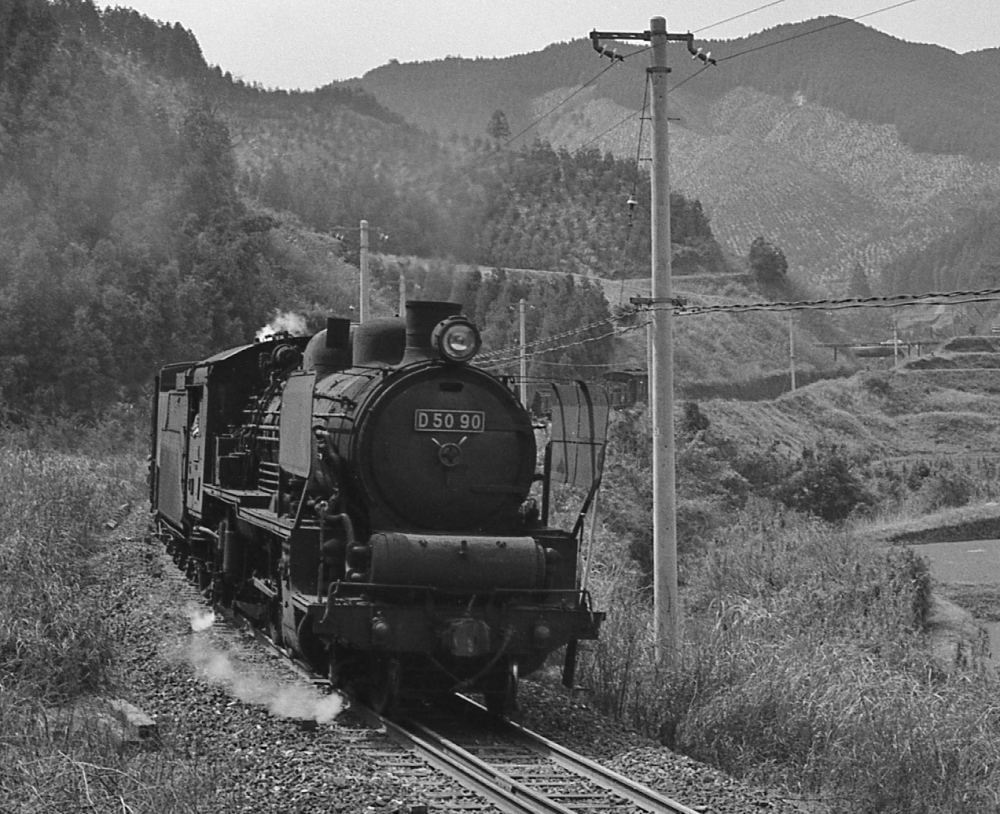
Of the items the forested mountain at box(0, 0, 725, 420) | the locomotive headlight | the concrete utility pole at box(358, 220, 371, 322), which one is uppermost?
the forested mountain at box(0, 0, 725, 420)

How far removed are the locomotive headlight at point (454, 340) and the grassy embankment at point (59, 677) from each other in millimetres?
3641

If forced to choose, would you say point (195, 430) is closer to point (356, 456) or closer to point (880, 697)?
point (356, 456)

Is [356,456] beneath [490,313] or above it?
beneath

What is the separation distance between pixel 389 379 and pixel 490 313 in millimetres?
37784

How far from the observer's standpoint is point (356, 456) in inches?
402

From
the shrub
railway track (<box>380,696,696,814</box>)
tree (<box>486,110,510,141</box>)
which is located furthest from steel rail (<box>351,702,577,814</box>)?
tree (<box>486,110,510,141</box>)

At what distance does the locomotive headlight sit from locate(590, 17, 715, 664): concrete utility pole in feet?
12.1

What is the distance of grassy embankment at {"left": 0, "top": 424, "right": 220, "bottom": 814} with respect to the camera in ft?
21.7

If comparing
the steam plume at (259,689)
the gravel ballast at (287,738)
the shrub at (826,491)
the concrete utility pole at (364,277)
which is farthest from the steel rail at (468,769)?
the shrub at (826,491)

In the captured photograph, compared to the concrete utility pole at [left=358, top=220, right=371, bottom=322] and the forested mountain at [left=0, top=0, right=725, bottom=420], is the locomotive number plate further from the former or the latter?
the forested mountain at [left=0, top=0, right=725, bottom=420]

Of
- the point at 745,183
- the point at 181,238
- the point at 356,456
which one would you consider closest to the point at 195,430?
the point at 356,456

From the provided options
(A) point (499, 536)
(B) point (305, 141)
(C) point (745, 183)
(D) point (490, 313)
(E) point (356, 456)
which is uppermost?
(C) point (745, 183)

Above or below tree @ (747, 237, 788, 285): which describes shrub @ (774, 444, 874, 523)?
below

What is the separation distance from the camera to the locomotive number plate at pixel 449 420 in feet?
33.8
